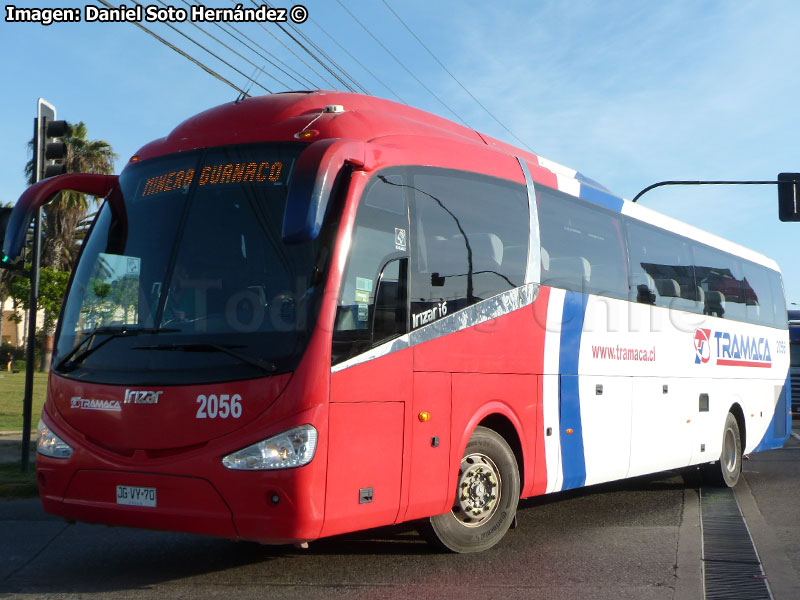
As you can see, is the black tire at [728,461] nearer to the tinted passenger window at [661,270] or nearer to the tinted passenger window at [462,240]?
the tinted passenger window at [661,270]

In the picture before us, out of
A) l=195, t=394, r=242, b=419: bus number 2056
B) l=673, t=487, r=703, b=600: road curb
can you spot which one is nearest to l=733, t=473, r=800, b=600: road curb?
l=673, t=487, r=703, b=600: road curb

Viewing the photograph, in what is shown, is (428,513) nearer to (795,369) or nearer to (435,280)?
(435,280)

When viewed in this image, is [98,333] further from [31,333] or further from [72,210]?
[72,210]

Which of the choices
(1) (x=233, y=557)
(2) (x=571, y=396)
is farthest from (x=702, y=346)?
(1) (x=233, y=557)

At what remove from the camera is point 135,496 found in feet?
20.1

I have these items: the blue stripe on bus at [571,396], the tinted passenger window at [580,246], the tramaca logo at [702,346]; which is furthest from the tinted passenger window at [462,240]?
the tramaca logo at [702,346]

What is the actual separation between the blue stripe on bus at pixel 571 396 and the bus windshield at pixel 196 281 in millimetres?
3437

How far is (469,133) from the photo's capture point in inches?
345

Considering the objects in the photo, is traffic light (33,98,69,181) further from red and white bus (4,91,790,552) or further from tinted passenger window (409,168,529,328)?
tinted passenger window (409,168,529,328)

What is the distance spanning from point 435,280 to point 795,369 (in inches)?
930

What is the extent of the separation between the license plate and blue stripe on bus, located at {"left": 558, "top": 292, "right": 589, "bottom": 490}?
3.99 metres

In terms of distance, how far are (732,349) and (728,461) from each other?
4.94 feet

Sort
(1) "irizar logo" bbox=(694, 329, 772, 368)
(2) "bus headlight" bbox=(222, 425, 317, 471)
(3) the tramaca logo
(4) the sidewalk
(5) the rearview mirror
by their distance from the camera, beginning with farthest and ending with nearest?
(4) the sidewalk
(1) "irizar logo" bbox=(694, 329, 772, 368)
(3) the tramaca logo
(2) "bus headlight" bbox=(222, 425, 317, 471)
(5) the rearview mirror

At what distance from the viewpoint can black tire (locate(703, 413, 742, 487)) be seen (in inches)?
489
